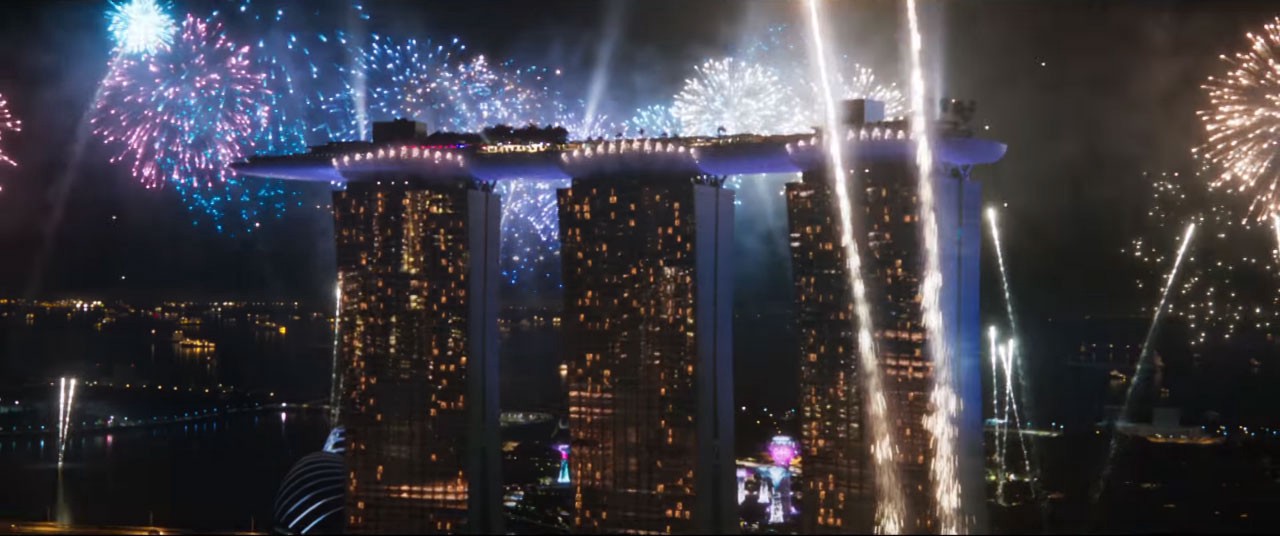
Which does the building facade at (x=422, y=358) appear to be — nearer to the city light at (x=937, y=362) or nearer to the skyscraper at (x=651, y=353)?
the skyscraper at (x=651, y=353)

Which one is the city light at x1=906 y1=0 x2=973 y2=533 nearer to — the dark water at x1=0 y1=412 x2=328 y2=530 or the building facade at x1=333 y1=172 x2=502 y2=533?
the building facade at x1=333 y1=172 x2=502 y2=533

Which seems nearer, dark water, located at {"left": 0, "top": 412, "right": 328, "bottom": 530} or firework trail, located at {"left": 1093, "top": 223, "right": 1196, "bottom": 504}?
firework trail, located at {"left": 1093, "top": 223, "right": 1196, "bottom": 504}

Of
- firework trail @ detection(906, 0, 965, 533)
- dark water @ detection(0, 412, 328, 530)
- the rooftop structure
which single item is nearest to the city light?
firework trail @ detection(906, 0, 965, 533)

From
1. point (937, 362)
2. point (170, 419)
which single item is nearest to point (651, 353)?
point (937, 362)

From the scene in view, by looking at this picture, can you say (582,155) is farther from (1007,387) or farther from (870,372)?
(1007,387)

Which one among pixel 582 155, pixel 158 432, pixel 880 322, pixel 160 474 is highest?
pixel 582 155

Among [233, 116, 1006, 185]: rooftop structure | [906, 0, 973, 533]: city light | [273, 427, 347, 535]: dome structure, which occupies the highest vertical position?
[233, 116, 1006, 185]: rooftop structure

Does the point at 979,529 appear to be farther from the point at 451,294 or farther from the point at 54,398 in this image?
the point at 54,398

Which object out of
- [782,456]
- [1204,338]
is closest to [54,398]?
[782,456]
